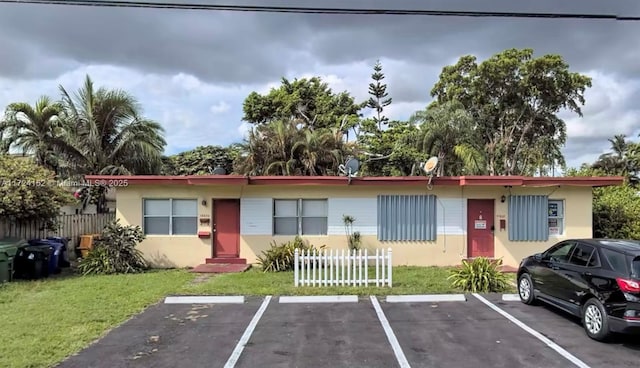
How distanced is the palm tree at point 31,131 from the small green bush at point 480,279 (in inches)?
651

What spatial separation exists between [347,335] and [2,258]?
926 cm

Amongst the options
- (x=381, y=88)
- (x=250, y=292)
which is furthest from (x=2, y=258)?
(x=381, y=88)

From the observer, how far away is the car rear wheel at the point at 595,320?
6.96m

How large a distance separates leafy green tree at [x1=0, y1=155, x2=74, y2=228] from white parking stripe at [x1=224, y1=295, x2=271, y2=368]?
Answer: 756cm

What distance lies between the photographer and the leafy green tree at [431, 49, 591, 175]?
3106 cm

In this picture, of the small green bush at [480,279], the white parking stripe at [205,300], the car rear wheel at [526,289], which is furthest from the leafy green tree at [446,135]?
the white parking stripe at [205,300]

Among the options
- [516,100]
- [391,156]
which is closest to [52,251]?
[391,156]

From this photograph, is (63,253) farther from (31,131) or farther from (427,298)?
(427,298)

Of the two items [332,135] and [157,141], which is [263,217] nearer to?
[332,135]

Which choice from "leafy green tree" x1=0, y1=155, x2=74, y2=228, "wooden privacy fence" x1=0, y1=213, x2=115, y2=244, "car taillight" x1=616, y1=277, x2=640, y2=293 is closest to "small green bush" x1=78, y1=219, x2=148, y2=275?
"leafy green tree" x1=0, y1=155, x2=74, y2=228

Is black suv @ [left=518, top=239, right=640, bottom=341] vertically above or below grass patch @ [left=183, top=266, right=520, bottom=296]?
above

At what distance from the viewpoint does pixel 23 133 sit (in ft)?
64.5

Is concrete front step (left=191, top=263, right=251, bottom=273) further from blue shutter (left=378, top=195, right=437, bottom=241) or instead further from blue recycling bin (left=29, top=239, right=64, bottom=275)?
blue shutter (left=378, top=195, right=437, bottom=241)

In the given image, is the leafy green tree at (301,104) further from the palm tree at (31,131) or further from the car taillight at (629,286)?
the car taillight at (629,286)
